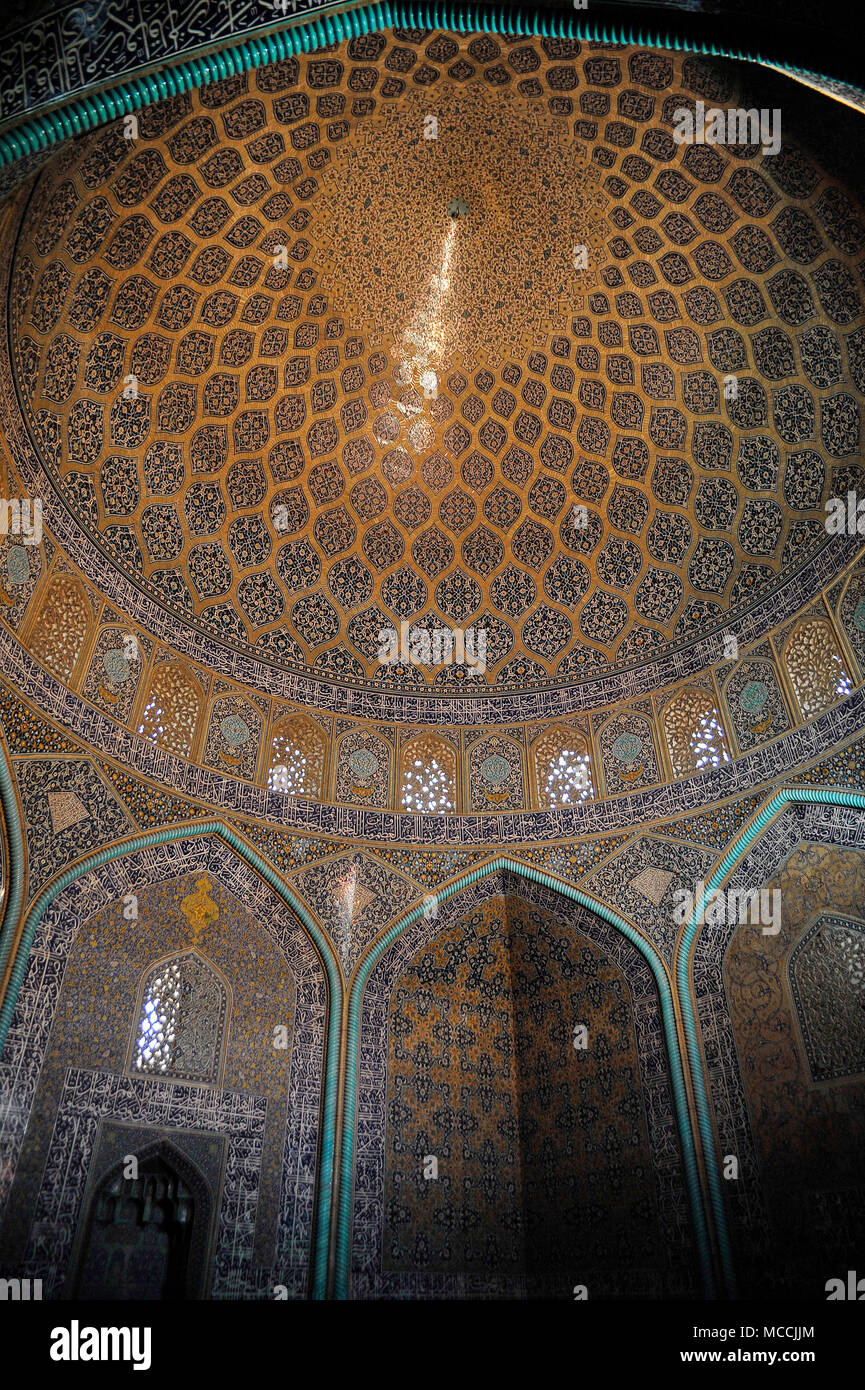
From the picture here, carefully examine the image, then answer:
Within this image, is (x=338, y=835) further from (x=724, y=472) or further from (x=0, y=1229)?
(x=724, y=472)

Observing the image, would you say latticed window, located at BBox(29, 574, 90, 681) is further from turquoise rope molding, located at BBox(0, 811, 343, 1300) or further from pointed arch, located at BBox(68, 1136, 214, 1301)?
pointed arch, located at BBox(68, 1136, 214, 1301)

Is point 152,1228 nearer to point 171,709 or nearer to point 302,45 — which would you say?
point 171,709

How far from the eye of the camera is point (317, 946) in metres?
9.59

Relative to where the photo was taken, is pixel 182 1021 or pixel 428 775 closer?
pixel 182 1021

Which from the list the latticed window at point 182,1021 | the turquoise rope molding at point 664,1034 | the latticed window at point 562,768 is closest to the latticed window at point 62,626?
the latticed window at point 182,1021

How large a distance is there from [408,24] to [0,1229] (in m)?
8.36

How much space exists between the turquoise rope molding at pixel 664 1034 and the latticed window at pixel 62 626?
422 cm

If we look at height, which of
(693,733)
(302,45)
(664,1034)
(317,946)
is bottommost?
(664,1034)

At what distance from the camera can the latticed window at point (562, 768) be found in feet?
34.5

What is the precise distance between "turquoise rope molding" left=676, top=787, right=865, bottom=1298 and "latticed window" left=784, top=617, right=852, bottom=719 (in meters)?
0.87

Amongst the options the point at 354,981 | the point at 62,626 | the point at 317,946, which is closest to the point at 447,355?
the point at 62,626

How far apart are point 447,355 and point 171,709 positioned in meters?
5.26

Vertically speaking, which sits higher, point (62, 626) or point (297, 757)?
point (62, 626)

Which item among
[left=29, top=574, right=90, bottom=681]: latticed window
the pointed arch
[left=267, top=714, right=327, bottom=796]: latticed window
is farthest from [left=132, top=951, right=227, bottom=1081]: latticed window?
[left=29, top=574, right=90, bottom=681]: latticed window
